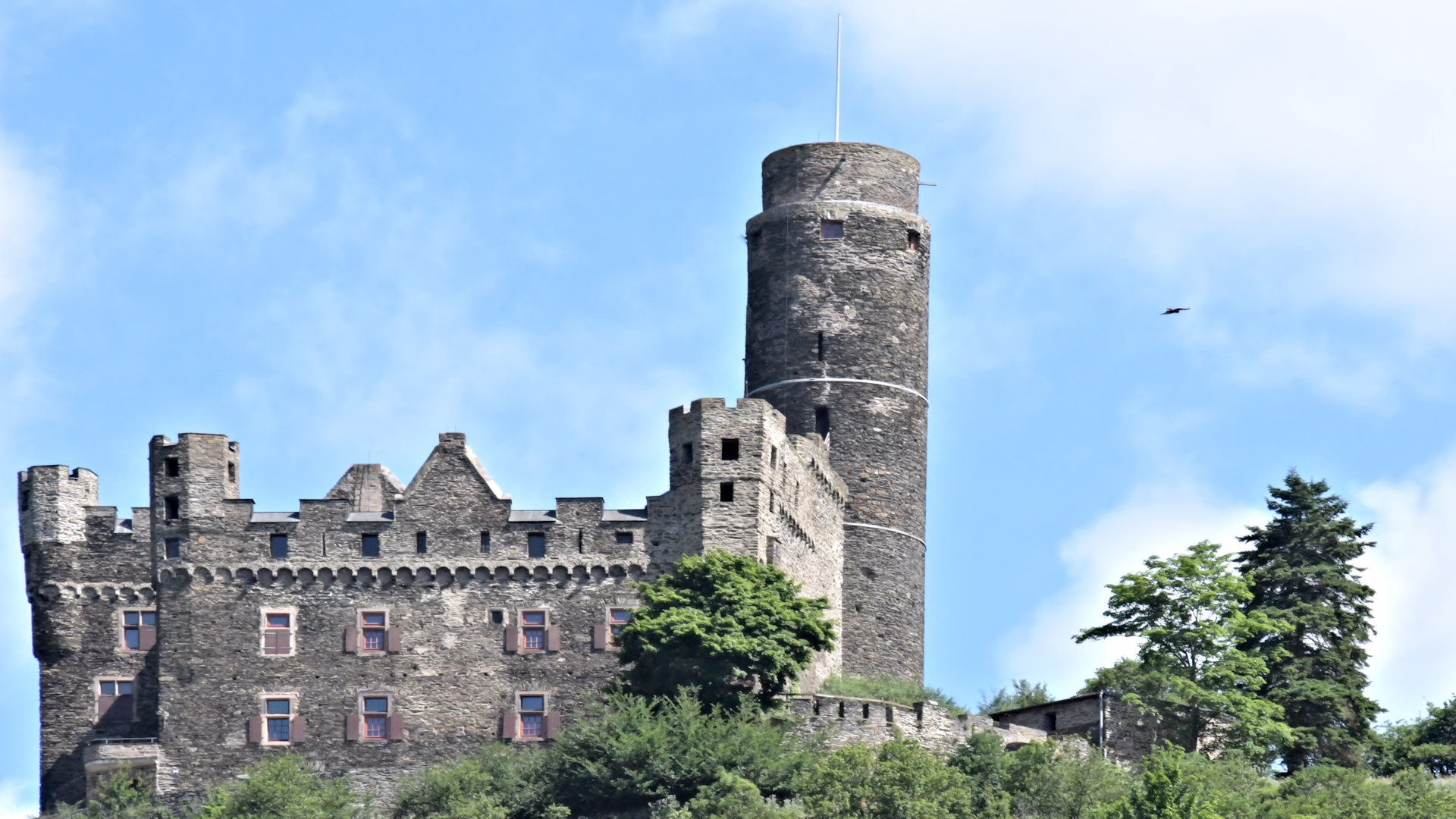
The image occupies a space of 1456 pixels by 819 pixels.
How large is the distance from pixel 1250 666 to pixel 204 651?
28052 millimetres

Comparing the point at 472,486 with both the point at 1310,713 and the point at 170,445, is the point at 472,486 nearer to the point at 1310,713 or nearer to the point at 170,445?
the point at 170,445

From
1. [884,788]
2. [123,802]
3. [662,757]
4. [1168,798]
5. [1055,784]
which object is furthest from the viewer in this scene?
[123,802]

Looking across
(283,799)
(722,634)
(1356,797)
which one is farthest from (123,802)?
(1356,797)

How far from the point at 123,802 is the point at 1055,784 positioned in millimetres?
24301

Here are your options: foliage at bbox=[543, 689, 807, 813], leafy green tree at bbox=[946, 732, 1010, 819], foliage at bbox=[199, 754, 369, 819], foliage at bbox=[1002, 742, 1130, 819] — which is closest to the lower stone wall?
leafy green tree at bbox=[946, 732, 1010, 819]

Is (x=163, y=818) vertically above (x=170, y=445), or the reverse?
(x=170, y=445)

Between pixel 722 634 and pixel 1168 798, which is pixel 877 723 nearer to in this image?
pixel 722 634

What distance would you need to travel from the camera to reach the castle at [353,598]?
94.4 meters

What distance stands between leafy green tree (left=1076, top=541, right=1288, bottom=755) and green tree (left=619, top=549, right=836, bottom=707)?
30.9 feet

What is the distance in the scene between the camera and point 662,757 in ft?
291

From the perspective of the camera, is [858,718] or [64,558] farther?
[64,558]

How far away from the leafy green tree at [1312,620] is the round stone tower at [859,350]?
1014 centimetres

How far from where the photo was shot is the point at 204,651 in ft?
312

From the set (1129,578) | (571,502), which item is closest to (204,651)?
(571,502)
